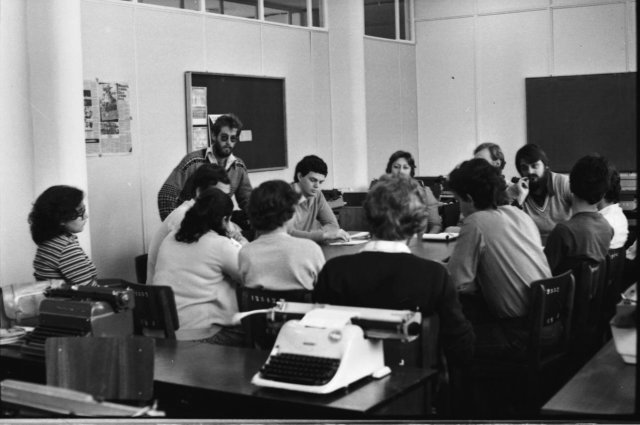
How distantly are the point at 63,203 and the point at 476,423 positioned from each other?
1.88 m

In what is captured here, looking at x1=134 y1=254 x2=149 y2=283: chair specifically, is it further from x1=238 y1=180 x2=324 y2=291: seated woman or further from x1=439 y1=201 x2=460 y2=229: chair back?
x1=439 y1=201 x2=460 y2=229: chair back

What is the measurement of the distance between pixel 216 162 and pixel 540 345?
2626 mm

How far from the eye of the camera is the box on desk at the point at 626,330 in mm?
2436

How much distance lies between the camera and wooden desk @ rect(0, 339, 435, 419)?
223 cm

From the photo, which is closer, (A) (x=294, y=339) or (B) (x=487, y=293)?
(A) (x=294, y=339)

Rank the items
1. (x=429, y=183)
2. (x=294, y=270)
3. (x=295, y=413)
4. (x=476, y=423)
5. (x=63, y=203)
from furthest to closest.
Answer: (x=429, y=183)
(x=63, y=203)
(x=294, y=270)
(x=476, y=423)
(x=295, y=413)

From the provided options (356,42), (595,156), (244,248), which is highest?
(356,42)

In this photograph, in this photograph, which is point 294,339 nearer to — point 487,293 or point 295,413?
point 295,413

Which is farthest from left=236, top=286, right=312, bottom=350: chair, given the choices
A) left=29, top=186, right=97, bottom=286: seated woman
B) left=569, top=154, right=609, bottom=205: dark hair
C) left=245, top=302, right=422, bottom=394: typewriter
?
left=569, top=154, right=609, bottom=205: dark hair

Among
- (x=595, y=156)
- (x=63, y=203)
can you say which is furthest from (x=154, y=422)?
(x=595, y=156)

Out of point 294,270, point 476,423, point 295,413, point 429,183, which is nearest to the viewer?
point 295,413

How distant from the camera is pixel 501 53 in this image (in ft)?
14.1

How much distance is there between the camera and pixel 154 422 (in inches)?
95.0

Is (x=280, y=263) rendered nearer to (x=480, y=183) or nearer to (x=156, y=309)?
(x=156, y=309)
